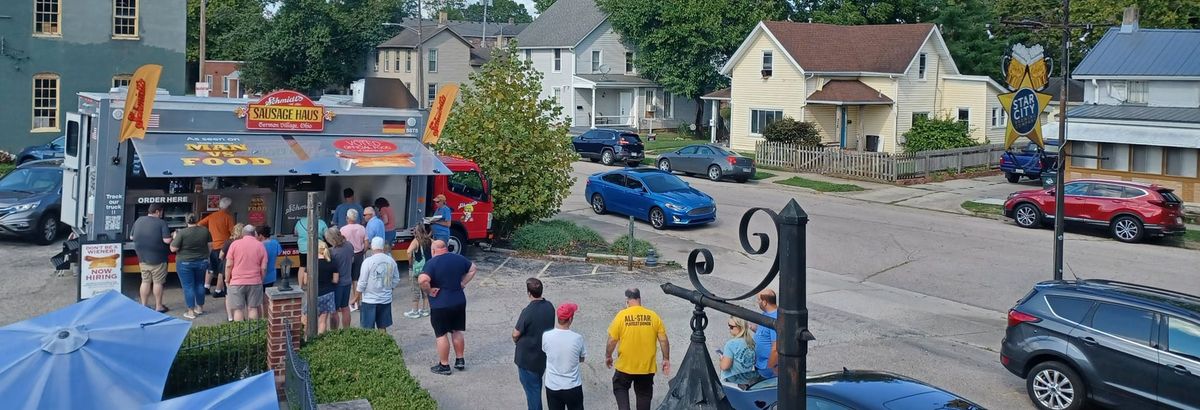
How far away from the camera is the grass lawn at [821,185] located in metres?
34.1

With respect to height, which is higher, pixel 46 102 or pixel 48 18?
pixel 48 18

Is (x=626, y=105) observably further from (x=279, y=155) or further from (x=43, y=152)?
(x=279, y=155)

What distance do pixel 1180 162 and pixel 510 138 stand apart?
19.9 meters

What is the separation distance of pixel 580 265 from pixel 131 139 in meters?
8.49

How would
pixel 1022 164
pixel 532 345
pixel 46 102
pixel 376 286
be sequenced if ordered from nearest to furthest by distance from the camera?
pixel 532 345 < pixel 376 286 < pixel 46 102 < pixel 1022 164

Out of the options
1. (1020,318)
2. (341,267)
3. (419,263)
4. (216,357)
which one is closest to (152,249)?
(341,267)

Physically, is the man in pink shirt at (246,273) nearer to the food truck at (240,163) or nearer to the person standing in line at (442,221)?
the food truck at (240,163)

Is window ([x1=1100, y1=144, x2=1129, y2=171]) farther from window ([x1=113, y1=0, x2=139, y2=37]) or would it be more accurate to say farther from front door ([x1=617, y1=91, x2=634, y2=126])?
front door ([x1=617, y1=91, x2=634, y2=126])

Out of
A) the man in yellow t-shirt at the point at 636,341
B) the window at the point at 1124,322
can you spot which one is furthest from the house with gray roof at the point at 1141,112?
the man in yellow t-shirt at the point at 636,341

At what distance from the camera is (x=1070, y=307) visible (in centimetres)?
1178

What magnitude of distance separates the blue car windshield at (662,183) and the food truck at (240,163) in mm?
7695

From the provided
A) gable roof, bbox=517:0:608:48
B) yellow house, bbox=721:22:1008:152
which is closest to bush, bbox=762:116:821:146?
yellow house, bbox=721:22:1008:152

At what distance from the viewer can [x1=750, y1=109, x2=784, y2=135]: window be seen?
1780 inches

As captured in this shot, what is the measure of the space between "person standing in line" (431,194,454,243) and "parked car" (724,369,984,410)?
10122mm
